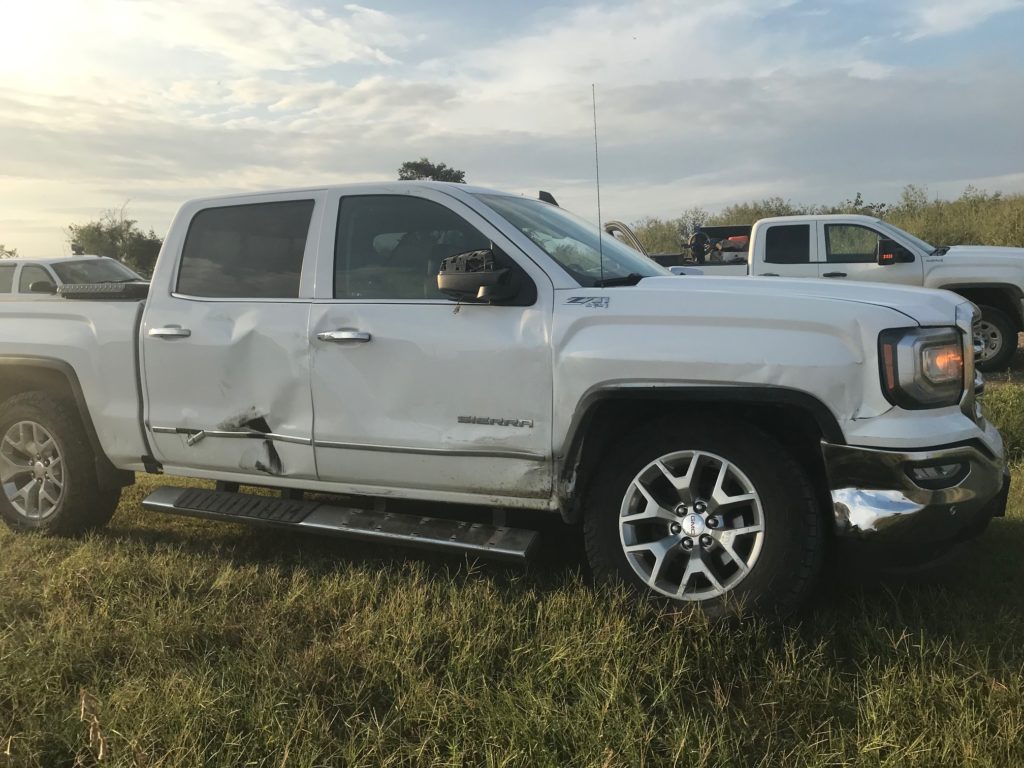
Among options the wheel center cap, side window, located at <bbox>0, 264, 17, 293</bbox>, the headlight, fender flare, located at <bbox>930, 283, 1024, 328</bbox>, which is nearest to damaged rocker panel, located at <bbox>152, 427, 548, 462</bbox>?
the wheel center cap

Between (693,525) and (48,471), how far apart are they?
3649mm

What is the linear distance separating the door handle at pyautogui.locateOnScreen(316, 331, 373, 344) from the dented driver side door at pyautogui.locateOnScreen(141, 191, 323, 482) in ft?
0.42

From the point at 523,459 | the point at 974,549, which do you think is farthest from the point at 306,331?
the point at 974,549

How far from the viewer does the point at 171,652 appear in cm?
295

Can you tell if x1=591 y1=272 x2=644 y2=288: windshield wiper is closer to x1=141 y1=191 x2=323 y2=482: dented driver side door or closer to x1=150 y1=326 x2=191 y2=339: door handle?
x1=141 y1=191 x2=323 y2=482: dented driver side door

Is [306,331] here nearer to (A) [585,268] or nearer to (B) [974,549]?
(A) [585,268]

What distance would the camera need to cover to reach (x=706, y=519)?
302 cm

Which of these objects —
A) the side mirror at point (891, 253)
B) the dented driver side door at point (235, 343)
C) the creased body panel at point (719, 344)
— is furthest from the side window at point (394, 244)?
the side mirror at point (891, 253)

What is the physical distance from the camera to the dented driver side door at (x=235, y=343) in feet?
12.4

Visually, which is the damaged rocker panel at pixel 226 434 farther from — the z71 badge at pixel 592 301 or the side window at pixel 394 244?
the z71 badge at pixel 592 301

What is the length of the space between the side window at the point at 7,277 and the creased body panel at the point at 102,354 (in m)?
9.33

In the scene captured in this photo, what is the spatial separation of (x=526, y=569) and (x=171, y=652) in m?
1.51

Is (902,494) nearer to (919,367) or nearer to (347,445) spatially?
(919,367)

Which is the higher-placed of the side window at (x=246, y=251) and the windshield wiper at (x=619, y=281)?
the side window at (x=246, y=251)
